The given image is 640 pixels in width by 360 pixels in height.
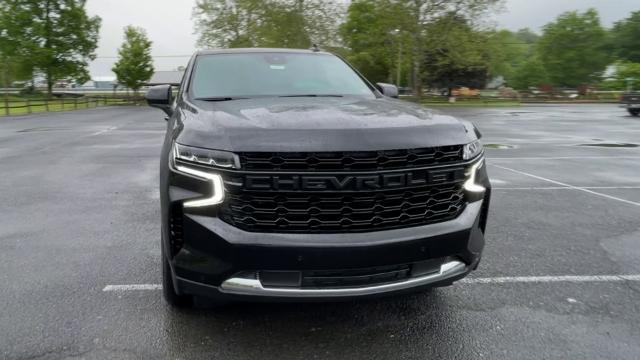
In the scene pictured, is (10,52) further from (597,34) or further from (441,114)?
(597,34)

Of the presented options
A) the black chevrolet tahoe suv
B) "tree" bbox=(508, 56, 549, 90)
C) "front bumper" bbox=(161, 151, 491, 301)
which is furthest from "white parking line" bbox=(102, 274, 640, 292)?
"tree" bbox=(508, 56, 549, 90)

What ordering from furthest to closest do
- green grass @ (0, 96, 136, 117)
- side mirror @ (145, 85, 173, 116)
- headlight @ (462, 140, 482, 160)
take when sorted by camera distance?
green grass @ (0, 96, 136, 117)
side mirror @ (145, 85, 173, 116)
headlight @ (462, 140, 482, 160)

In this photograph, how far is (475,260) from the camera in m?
2.95

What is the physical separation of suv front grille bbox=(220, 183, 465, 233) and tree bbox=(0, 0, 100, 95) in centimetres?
4862

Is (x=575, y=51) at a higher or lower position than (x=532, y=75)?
higher

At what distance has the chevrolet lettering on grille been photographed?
8.19 ft

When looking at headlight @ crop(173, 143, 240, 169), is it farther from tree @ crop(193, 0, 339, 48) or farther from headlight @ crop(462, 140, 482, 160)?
tree @ crop(193, 0, 339, 48)

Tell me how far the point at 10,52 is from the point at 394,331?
167ft

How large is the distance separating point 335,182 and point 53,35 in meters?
51.8

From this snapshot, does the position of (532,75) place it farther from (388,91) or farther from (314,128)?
(314,128)

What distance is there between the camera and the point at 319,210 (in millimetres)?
2555

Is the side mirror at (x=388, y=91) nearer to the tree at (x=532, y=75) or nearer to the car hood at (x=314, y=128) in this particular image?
the car hood at (x=314, y=128)

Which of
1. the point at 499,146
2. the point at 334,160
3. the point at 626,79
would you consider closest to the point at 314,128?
the point at 334,160

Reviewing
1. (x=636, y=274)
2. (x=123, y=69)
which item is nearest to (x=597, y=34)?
(x=123, y=69)
